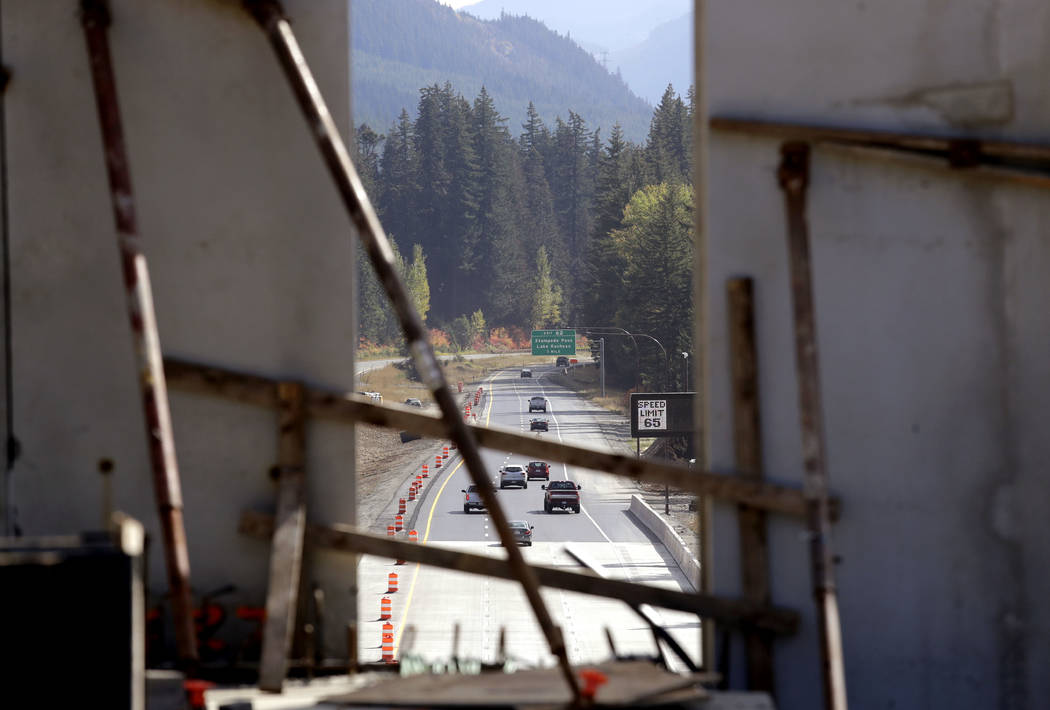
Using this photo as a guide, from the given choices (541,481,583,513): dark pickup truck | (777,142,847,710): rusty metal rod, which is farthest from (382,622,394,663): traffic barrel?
(541,481,583,513): dark pickup truck

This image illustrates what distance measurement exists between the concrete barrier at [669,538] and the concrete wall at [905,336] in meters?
28.2

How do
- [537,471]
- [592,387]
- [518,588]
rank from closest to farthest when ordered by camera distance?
[518,588]
[537,471]
[592,387]

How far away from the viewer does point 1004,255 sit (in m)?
7.15

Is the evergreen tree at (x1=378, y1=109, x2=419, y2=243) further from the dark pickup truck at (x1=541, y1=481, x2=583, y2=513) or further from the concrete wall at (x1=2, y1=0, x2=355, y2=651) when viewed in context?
the concrete wall at (x1=2, y1=0, x2=355, y2=651)

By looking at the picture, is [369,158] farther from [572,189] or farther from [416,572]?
[416,572]

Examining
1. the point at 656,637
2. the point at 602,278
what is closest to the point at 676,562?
the point at 656,637

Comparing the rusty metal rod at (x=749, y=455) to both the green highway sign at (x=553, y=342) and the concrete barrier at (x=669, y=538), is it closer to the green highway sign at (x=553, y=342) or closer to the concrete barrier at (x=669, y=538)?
the concrete barrier at (x=669, y=538)

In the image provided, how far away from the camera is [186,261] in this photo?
709 cm

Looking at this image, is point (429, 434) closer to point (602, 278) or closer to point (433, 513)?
point (433, 513)

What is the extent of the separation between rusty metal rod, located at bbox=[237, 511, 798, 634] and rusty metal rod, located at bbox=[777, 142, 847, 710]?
0.51 metres

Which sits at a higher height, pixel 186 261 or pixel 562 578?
pixel 186 261

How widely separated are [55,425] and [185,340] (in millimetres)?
949

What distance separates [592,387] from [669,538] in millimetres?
71631

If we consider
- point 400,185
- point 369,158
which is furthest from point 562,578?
point 400,185
